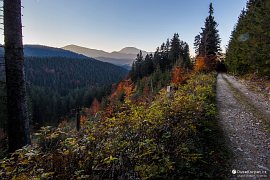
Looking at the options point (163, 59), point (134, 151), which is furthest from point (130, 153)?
point (163, 59)

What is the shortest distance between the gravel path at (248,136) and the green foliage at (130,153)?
1.62 feet

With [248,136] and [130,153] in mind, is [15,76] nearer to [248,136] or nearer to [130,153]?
[130,153]

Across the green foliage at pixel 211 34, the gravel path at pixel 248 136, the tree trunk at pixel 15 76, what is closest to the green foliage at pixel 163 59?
the green foliage at pixel 211 34

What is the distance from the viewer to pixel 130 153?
496 cm

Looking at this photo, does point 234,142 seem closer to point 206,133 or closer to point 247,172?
point 206,133

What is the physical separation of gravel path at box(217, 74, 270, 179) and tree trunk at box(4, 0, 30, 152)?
5.92 metres

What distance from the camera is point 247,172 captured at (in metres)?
5.74

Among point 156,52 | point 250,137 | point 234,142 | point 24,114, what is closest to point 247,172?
point 234,142

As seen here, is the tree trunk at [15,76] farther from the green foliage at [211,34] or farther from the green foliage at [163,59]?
the green foliage at [163,59]

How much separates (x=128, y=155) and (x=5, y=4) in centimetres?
530

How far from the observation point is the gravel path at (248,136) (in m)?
5.91

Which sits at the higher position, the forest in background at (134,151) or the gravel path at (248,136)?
the forest in background at (134,151)

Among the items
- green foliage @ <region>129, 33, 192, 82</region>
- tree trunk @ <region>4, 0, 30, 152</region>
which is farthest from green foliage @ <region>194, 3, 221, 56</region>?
tree trunk @ <region>4, 0, 30, 152</region>

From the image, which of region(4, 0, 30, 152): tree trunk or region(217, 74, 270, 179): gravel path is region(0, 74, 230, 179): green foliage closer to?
region(217, 74, 270, 179): gravel path
